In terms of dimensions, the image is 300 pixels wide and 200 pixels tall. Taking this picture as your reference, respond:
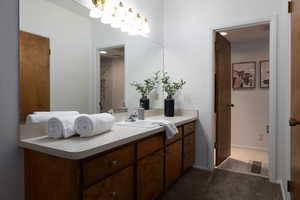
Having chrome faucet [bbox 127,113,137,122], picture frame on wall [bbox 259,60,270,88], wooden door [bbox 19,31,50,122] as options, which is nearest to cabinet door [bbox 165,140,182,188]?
chrome faucet [bbox 127,113,137,122]

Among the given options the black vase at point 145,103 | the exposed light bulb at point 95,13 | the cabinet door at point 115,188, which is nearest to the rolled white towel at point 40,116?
the cabinet door at point 115,188

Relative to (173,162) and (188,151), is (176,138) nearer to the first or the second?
(173,162)

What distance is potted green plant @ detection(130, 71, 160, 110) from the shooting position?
2.59 meters

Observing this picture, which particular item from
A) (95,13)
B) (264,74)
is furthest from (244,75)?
(95,13)

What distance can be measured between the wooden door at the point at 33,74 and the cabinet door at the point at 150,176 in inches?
35.6

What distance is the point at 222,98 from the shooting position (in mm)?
3021

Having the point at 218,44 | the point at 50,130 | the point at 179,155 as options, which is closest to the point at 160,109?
the point at 179,155

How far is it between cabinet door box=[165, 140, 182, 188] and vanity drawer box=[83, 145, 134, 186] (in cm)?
68

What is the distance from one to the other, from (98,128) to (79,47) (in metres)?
0.81

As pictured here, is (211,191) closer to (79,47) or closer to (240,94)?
(79,47)

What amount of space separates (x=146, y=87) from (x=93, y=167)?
1.67 metres

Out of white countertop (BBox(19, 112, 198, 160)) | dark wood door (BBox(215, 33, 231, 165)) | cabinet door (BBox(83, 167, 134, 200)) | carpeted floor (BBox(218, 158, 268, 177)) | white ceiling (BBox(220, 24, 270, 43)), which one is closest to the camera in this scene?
white countertop (BBox(19, 112, 198, 160))

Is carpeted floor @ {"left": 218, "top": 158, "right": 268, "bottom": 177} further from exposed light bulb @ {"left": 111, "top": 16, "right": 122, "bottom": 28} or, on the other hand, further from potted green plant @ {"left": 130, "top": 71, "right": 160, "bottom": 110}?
exposed light bulb @ {"left": 111, "top": 16, "right": 122, "bottom": 28}

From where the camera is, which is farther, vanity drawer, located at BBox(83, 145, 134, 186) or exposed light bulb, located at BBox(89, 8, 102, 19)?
exposed light bulb, located at BBox(89, 8, 102, 19)
